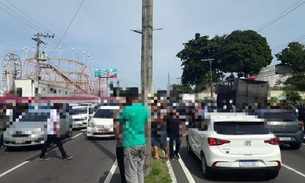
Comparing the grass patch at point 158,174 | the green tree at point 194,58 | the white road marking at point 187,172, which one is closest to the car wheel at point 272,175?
the white road marking at point 187,172

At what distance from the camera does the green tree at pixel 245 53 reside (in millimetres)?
61688

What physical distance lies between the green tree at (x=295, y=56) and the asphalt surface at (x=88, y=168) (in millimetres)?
43946

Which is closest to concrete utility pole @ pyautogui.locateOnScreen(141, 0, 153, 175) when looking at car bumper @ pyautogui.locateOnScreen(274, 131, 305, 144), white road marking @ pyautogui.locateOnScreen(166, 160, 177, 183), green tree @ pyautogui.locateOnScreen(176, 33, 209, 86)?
white road marking @ pyautogui.locateOnScreen(166, 160, 177, 183)

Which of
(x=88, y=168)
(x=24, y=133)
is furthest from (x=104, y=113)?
(x=88, y=168)

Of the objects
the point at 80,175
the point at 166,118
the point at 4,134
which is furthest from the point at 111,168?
the point at 4,134

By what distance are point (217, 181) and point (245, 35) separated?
61.8 m

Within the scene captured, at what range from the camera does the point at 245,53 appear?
6206 cm

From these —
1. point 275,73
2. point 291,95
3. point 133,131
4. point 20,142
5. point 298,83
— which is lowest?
point 20,142

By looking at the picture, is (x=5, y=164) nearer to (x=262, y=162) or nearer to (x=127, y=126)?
(x=127, y=126)

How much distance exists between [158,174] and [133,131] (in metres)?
2.42

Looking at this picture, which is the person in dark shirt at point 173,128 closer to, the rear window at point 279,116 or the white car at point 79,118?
the rear window at point 279,116

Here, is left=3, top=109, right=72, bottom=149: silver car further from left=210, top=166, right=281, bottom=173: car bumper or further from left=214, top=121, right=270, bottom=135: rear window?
left=210, top=166, right=281, bottom=173: car bumper

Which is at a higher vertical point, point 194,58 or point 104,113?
point 194,58

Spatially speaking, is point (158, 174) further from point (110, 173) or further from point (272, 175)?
point (272, 175)
